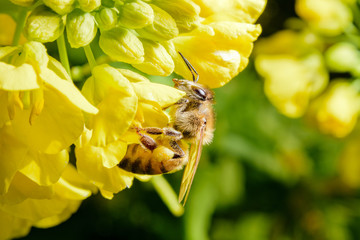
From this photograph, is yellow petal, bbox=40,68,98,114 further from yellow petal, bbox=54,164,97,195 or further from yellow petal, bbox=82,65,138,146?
yellow petal, bbox=54,164,97,195

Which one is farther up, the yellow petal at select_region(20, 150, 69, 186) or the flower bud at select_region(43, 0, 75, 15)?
the flower bud at select_region(43, 0, 75, 15)

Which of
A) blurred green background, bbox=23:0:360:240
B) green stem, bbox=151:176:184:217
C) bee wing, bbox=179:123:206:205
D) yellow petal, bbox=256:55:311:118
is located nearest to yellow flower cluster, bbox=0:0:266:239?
bee wing, bbox=179:123:206:205

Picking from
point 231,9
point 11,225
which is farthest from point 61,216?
point 231,9

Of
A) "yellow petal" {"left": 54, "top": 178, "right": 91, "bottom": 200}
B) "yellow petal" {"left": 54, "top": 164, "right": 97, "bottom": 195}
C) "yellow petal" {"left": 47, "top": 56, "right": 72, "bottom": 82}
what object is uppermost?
"yellow petal" {"left": 47, "top": 56, "right": 72, "bottom": 82}

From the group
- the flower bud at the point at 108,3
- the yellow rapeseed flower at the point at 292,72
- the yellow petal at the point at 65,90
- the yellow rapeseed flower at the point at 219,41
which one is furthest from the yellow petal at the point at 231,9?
the yellow rapeseed flower at the point at 292,72

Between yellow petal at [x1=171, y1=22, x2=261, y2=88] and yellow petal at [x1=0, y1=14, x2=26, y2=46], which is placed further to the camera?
yellow petal at [x1=0, y1=14, x2=26, y2=46]

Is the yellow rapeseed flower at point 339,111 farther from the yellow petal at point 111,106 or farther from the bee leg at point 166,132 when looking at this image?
the yellow petal at point 111,106

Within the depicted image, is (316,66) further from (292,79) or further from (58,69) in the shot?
(58,69)

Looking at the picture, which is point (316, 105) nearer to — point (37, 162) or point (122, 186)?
point (122, 186)
